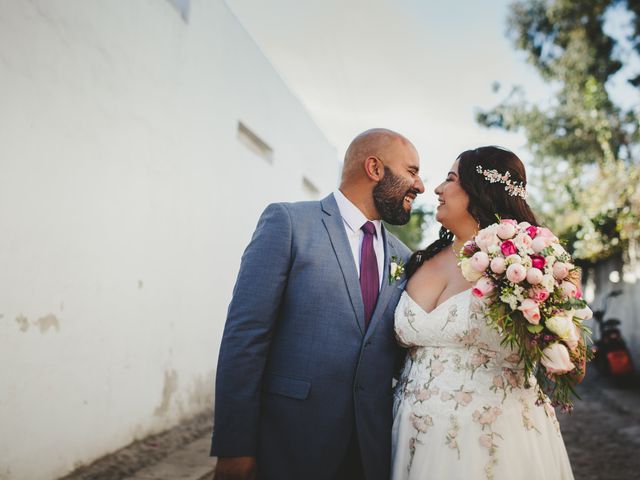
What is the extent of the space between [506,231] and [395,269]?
646 millimetres

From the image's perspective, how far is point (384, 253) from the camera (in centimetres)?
253

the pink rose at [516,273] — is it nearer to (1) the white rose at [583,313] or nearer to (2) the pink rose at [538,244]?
(2) the pink rose at [538,244]

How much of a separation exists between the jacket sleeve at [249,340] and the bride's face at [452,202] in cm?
89

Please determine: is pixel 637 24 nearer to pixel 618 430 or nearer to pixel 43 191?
pixel 618 430

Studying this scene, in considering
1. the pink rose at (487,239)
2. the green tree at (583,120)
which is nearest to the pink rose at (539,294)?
the pink rose at (487,239)

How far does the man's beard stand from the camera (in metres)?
2.55

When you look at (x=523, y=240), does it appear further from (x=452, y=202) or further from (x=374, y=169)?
(x=374, y=169)

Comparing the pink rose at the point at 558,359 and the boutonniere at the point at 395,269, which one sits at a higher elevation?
the boutonniere at the point at 395,269

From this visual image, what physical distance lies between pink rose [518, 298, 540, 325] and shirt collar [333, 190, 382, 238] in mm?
942

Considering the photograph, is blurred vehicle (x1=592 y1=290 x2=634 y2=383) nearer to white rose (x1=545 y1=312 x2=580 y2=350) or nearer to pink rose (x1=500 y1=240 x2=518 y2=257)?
white rose (x1=545 y1=312 x2=580 y2=350)

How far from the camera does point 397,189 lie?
257 cm

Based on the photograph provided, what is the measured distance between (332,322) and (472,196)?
1004 mm

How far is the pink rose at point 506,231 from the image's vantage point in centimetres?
195

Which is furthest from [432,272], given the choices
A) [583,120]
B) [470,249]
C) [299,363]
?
[583,120]
